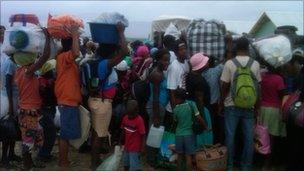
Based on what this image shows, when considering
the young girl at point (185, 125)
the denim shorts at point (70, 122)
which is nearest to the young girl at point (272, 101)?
the young girl at point (185, 125)

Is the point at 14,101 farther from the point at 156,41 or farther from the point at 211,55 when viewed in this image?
the point at 156,41

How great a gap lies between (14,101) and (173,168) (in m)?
2.42

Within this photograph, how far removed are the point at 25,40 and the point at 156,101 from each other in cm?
198

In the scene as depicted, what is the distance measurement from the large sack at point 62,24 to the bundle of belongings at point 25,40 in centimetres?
20

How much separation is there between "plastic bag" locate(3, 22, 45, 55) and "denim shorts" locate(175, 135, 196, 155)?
2.15 metres

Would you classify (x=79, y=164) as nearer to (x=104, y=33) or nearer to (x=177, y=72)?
(x=177, y=72)

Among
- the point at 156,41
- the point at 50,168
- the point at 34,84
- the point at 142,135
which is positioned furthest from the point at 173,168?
the point at 156,41

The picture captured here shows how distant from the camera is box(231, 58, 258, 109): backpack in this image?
19.1ft

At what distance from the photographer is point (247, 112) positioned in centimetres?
606

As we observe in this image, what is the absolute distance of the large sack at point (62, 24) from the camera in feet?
18.8

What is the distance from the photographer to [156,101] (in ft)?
21.5

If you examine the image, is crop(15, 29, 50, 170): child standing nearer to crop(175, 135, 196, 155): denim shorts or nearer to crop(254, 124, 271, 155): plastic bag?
crop(175, 135, 196, 155): denim shorts

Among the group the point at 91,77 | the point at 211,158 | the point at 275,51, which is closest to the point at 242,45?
the point at 275,51

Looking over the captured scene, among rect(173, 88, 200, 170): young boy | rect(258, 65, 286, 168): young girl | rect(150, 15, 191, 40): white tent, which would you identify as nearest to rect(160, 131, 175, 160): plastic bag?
rect(173, 88, 200, 170): young boy
